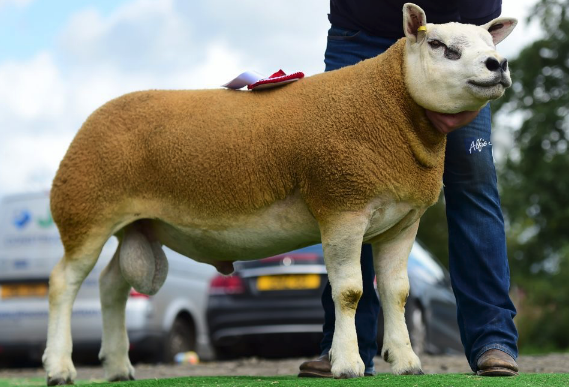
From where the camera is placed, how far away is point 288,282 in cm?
1041

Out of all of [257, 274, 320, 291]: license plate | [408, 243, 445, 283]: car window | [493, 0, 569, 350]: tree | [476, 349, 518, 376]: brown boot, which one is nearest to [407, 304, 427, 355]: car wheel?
[408, 243, 445, 283]: car window

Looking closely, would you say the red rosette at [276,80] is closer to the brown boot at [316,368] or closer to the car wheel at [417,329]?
the brown boot at [316,368]

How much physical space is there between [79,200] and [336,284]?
1627 millimetres

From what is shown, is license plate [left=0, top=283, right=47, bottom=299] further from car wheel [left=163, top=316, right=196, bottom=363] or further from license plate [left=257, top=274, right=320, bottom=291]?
license plate [left=257, top=274, right=320, bottom=291]

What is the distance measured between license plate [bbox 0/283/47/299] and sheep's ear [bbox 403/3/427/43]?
775 centimetres

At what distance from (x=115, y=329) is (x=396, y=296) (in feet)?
5.84

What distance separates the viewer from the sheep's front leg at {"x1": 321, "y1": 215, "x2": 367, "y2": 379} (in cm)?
435

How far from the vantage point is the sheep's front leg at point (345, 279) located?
4.35 m

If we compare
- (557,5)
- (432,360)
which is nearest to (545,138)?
(557,5)

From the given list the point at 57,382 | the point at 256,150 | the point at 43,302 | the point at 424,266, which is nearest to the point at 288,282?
the point at 424,266

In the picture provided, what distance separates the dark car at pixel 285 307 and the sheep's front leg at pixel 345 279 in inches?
223

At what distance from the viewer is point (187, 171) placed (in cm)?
488

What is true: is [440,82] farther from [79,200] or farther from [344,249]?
[79,200]

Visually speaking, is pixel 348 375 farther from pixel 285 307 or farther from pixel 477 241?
pixel 285 307
